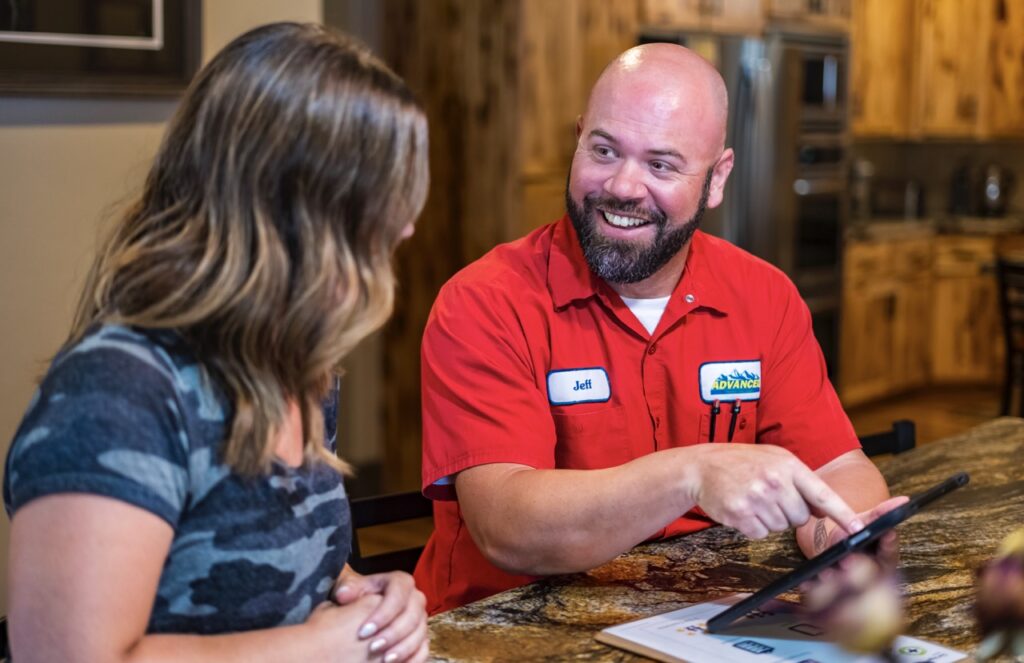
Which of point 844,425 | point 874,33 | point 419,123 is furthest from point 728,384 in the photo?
point 874,33

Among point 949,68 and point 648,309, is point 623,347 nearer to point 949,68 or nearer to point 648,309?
point 648,309

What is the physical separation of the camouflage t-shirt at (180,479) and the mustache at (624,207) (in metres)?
0.85

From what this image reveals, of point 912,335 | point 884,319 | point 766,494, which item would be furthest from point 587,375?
point 912,335

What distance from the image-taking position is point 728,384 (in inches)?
75.5

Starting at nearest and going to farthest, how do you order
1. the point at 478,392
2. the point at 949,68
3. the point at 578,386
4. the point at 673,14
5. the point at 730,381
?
the point at 478,392 → the point at 578,386 → the point at 730,381 → the point at 673,14 → the point at 949,68

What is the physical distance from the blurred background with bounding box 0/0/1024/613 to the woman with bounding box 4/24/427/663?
0.39 ft

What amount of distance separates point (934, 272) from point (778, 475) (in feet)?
19.4

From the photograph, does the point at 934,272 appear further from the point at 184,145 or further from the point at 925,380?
the point at 184,145

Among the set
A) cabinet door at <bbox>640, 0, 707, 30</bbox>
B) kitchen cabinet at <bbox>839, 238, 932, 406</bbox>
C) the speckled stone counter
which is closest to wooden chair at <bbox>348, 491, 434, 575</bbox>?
the speckled stone counter

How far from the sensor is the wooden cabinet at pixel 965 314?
676cm

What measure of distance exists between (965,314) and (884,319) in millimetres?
635

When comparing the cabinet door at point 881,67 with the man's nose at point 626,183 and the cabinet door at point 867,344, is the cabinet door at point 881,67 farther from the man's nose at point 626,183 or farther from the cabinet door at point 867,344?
the man's nose at point 626,183

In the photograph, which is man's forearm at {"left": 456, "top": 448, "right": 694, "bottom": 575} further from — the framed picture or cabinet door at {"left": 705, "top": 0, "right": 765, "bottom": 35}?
cabinet door at {"left": 705, "top": 0, "right": 765, "bottom": 35}

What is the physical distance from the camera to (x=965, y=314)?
6.85 metres
